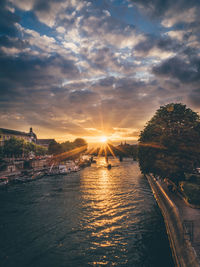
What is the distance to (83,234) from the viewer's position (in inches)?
902

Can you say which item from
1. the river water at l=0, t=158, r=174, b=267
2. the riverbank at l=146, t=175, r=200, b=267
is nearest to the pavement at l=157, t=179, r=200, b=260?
the riverbank at l=146, t=175, r=200, b=267

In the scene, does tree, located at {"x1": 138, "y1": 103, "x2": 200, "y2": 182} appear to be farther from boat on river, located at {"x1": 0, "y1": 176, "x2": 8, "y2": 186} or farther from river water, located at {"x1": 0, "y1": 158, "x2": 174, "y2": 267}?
boat on river, located at {"x1": 0, "y1": 176, "x2": 8, "y2": 186}

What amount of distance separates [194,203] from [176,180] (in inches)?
341

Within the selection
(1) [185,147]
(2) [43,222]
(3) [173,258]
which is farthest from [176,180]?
(2) [43,222]

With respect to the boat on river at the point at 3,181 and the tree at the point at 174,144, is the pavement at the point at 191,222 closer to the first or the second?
the tree at the point at 174,144

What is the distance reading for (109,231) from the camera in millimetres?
23438

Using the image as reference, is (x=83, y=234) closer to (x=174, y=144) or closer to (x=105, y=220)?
(x=105, y=220)

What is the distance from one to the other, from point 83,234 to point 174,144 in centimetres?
2252

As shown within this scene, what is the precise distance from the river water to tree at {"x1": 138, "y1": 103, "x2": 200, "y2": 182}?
29.7 ft

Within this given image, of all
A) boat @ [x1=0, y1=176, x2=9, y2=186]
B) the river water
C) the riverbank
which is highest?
the riverbank

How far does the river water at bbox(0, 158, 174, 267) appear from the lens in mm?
17875

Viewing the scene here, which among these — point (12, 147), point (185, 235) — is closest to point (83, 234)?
point (185, 235)

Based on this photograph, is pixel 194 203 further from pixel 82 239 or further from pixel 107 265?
pixel 82 239

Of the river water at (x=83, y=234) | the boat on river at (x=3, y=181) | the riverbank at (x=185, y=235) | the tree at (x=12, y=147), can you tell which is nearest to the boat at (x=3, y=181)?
the boat on river at (x=3, y=181)
